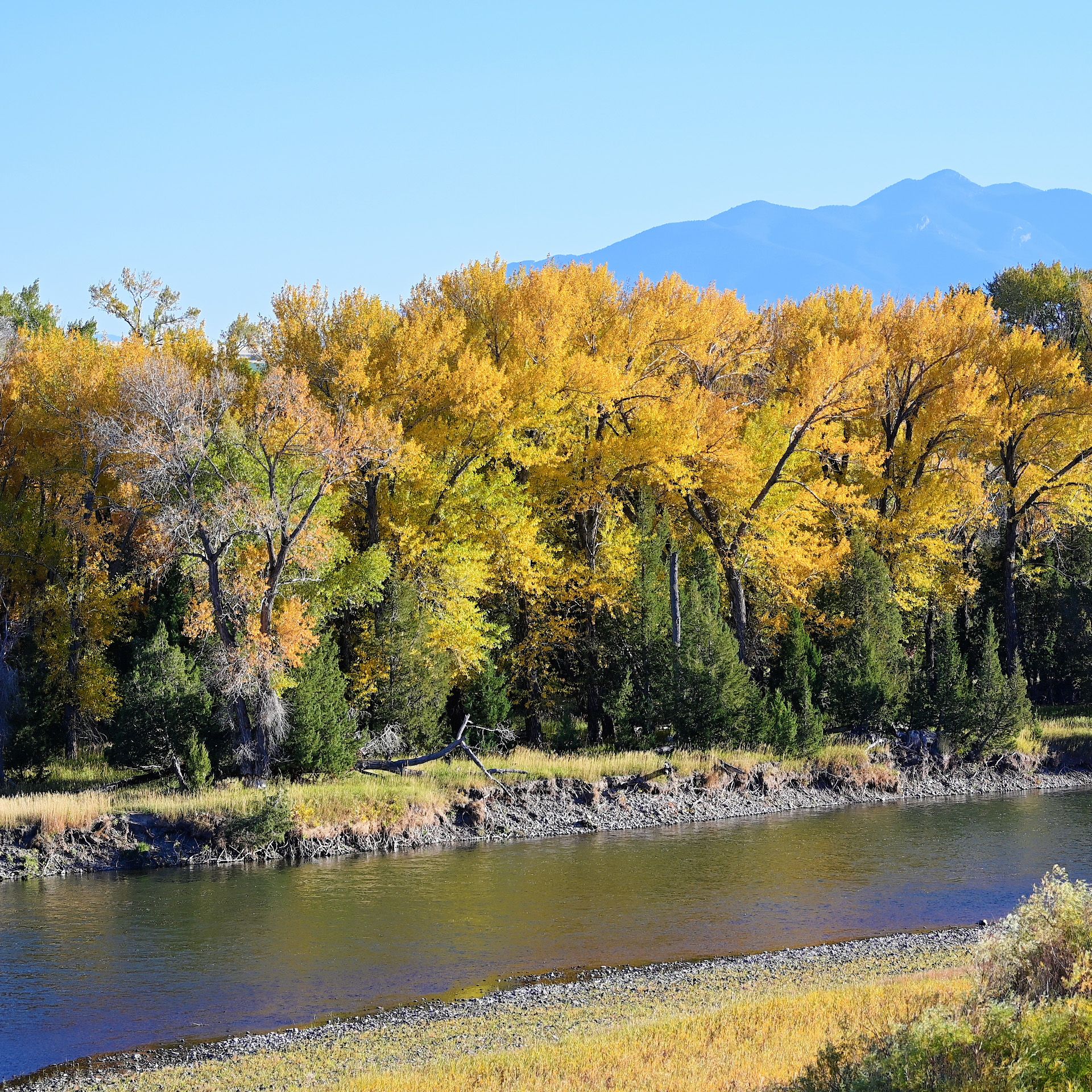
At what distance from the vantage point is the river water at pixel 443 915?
18859 millimetres

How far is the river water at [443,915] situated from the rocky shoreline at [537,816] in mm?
942

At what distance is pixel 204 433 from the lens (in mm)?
33500

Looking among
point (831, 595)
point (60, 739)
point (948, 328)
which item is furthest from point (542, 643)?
point (948, 328)

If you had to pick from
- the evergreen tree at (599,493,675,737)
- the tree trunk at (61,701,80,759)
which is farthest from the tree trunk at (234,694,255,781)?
the evergreen tree at (599,493,675,737)

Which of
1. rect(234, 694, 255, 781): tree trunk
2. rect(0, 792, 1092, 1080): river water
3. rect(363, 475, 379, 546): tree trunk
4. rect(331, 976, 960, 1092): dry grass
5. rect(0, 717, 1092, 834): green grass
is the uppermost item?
rect(363, 475, 379, 546): tree trunk

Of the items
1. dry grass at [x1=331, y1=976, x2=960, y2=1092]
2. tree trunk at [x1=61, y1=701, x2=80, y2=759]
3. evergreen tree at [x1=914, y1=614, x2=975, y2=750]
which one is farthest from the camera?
evergreen tree at [x1=914, y1=614, x2=975, y2=750]

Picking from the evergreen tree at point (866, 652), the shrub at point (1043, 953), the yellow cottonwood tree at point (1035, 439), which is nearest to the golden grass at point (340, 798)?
the evergreen tree at point (866, 652)

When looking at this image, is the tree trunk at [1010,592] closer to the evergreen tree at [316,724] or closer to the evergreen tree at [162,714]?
the evergreen tree at [316,724]

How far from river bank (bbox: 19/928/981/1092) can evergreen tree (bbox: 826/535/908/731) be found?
72.7 feet

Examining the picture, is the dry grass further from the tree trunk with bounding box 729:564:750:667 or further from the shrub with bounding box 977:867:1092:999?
the tree trunk with bounding box 729:564:750:667

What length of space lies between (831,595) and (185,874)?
2503cm

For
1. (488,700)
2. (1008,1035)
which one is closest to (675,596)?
(488,700)

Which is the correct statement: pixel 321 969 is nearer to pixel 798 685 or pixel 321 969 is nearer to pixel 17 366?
pixel 798 685

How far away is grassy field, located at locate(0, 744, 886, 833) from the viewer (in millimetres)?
30531
